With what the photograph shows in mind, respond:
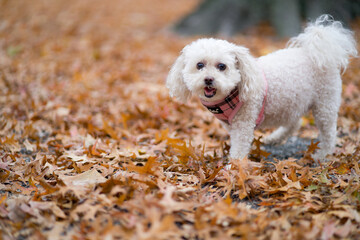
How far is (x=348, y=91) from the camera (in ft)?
17.1

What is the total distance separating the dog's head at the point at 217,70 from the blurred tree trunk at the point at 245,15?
5333 millimetres

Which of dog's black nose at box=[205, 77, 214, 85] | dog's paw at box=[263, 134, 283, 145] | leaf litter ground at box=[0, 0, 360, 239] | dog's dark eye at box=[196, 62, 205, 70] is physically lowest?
leaf litter ground at box=[0, 0, 360, 239]

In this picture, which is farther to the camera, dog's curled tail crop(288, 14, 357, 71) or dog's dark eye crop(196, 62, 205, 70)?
dog's curled tail crop(288, 14, 357, 71)

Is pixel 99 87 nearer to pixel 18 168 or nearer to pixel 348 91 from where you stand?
pixel 18 168

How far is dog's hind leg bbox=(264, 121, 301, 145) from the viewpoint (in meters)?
3.97

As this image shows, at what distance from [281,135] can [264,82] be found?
3.80 ft

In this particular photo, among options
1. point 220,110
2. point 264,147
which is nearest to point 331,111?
point 264,147

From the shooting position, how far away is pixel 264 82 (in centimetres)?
310

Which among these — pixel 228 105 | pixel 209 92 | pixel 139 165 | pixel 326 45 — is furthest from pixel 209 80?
pixel 326 45

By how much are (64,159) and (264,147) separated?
8.04ft

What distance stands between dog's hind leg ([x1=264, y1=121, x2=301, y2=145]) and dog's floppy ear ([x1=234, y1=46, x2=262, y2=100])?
125cm

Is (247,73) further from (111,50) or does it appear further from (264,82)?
(111,50)

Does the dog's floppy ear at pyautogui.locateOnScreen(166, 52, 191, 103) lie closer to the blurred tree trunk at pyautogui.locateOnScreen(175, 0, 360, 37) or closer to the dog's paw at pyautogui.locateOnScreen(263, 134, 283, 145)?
the dog's paw at pyautogui.locateOnScreen(263, 134, 283, 145)

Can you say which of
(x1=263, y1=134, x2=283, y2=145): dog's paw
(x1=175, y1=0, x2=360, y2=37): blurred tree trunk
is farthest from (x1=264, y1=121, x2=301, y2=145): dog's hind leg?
(x1=175, y1=0, x2=360, y2=37): blurred tree trunk
